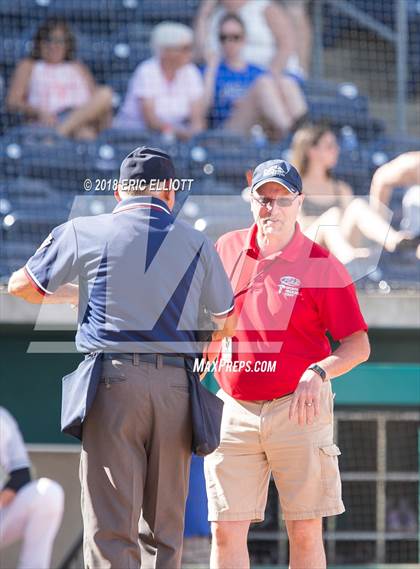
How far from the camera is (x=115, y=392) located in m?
3.36

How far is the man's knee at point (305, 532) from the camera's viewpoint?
387cm

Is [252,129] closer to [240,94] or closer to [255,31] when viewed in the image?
[240,94]

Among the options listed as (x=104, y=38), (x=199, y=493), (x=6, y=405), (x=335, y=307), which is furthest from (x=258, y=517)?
(x=104, y=38)

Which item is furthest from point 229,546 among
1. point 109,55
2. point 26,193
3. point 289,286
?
point 109,55

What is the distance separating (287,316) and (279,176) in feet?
1.61

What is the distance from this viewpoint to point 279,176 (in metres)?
3.83

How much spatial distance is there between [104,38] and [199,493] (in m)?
4.92

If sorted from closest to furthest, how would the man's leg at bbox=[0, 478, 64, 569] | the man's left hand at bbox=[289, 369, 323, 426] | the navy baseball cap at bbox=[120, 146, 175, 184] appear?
the navy baseball cap at bbox=[120, 146, 175, 184] → the man's left hand at bbox=[289, 369, 323, 426] → the man's leg at bbox=[0, 478, 64, 569]

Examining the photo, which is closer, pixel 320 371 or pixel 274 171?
pixel 320 371

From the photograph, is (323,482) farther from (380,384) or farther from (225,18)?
(225,18)

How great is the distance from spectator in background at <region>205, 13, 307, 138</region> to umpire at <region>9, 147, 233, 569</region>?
517 cm

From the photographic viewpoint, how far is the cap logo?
12.6 feet

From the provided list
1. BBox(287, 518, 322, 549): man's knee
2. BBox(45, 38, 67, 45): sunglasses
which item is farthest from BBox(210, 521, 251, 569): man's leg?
BBox(45, 38, 67, 45): sunglasses

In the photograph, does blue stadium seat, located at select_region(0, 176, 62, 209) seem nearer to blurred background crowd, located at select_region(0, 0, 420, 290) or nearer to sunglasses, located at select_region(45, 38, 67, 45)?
blurred background crowd, located at select_region(0, 0, 420, 290)
